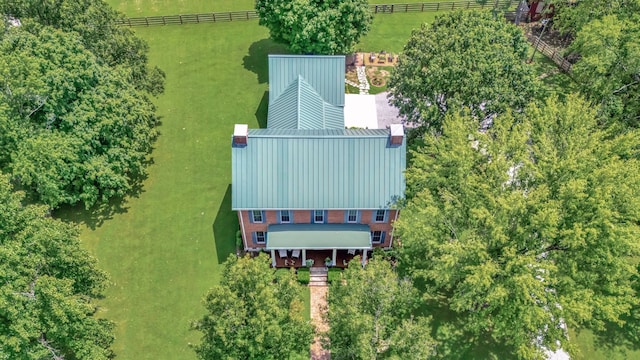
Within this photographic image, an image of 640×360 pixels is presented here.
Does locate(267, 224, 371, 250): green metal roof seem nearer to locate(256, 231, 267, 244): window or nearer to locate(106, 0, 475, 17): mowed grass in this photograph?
locate(256, 231, 267, 244): window

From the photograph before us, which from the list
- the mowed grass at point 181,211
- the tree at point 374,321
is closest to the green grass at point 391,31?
the mowed grass at point 181,211

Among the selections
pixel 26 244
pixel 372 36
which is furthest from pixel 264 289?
pixel 372 36

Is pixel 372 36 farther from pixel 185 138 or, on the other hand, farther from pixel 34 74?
pixel 34 74

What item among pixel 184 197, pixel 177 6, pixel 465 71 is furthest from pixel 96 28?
pixel 465 71

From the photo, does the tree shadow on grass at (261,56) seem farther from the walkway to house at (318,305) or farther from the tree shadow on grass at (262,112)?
the walkway to house at (318,305)

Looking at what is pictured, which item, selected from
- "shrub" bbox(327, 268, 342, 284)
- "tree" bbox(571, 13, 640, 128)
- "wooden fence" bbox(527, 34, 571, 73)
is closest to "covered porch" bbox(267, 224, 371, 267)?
"shrub" bbox(327, 268, 342, 284)

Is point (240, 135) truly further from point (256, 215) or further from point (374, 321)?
point (374, 321)
